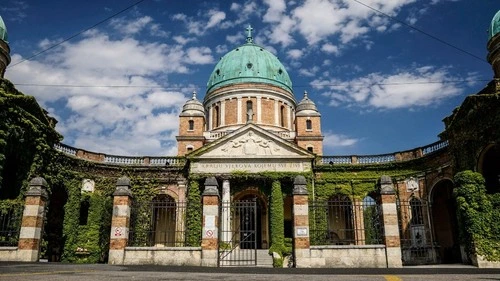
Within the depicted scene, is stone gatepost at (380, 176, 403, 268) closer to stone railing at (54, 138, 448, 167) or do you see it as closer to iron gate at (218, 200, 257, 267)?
iron gate at (218, 200, 257, 267)

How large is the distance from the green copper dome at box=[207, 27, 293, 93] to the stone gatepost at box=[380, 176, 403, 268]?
25.3m

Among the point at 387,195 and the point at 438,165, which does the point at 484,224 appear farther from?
the point at 438,165

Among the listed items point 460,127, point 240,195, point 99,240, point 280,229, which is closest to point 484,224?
point 460,127

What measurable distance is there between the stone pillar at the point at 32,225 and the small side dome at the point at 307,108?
25117 millimetres

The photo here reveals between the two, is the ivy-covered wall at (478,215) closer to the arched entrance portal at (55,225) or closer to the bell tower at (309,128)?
the bell tower at (309,128)

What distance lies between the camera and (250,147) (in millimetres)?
30344

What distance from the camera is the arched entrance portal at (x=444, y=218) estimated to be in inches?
1069

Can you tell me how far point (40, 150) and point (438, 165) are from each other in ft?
83.8

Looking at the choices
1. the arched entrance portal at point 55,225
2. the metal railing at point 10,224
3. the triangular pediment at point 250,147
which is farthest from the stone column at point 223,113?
the metal railing at point 10,224

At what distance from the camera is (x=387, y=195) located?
16266 mm

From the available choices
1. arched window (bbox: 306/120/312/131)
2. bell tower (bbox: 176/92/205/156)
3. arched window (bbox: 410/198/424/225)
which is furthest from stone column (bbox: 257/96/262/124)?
arched window (bbox: 410/198/424/225)

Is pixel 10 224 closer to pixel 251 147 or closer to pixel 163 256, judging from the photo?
pixel 163 256

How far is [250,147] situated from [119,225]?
15.2 metres

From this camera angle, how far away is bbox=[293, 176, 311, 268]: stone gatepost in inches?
624
